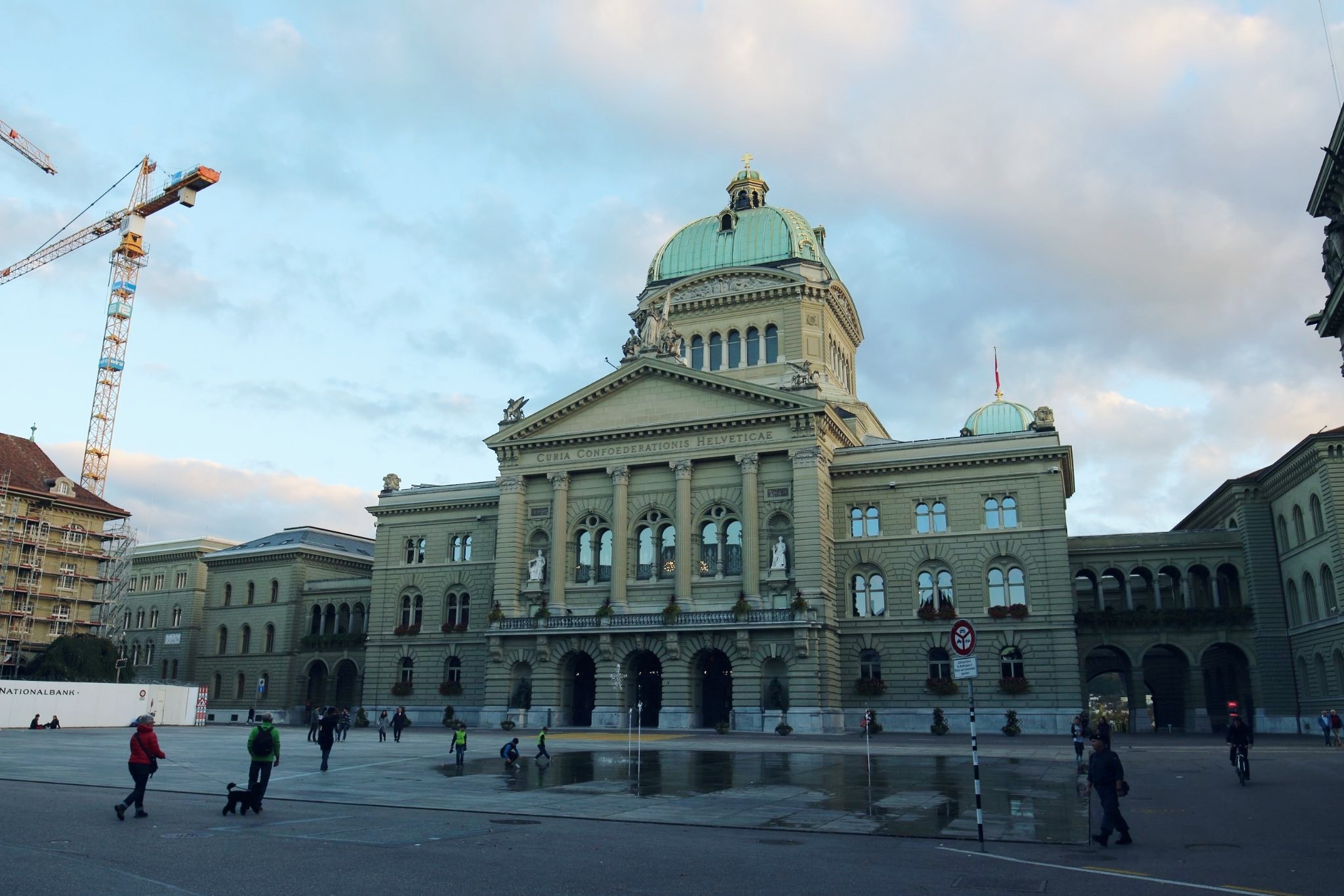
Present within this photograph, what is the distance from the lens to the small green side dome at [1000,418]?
73.0 metres

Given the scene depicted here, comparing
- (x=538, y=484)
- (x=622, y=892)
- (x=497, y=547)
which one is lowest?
(x=622, y=892)

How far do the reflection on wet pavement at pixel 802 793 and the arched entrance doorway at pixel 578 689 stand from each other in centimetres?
2421

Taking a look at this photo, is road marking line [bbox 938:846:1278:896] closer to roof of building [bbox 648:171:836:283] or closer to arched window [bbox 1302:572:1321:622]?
arched window [bbox 1302:572:1321:622]

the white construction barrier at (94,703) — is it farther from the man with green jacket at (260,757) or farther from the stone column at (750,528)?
the man with green jacket at (260,757)

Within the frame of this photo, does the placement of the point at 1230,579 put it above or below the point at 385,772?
above

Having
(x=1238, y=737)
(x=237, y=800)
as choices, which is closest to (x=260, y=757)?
(x=237, y=800)

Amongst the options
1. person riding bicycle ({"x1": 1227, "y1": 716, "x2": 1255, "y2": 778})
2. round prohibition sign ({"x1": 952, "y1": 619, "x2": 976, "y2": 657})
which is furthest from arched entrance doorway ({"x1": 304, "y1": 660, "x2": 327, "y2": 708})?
round prohibition sign ({"x1": 952, "y1": 619, "x2": 976, "y2": 657})

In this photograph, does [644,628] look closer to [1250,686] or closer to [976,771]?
[1250,686]

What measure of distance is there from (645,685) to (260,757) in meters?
41.7

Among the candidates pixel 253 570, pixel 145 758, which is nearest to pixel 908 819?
pixel 145 758

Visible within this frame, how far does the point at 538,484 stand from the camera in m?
63.2

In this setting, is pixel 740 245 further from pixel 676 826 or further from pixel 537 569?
pixel 676 826

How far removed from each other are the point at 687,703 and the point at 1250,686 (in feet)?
101

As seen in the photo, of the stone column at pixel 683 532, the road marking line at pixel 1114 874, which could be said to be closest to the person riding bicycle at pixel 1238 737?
the road marking line at pixel 1114 874
